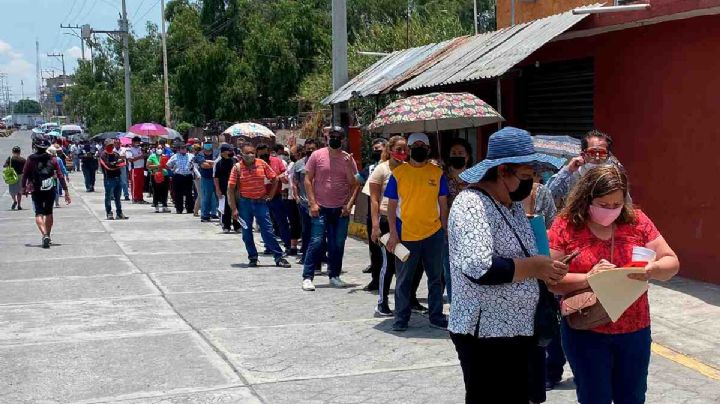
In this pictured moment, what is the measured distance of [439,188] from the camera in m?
7.56

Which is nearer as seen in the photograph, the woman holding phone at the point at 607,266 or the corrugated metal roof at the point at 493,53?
the woman holding phone at the point at 607,266

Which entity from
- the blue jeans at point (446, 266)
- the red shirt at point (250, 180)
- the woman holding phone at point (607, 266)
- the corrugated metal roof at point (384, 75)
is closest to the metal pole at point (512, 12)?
the corrugated metal roof at point (384, 75)

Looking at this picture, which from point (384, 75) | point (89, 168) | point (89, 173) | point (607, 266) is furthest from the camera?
point (89, 173)

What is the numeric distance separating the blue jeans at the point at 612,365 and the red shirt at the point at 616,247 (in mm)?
46

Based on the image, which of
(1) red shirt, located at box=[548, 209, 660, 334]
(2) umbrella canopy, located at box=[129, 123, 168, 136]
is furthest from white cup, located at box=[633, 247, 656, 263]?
(2) umbrella canopy, located at box=[129, 123, 168, 136]

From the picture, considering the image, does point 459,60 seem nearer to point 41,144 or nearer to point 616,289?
point 41,144

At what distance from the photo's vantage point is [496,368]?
152 inches

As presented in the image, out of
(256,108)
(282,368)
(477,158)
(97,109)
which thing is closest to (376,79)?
(477,158)

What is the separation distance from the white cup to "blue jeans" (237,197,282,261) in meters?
8.15

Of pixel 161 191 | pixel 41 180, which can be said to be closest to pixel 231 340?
pixel 41 180

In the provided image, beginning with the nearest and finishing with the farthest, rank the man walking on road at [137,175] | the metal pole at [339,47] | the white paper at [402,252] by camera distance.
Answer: the white paper at [402,252] < the metal pole at [339,47] < the man walking on road at [137,175]

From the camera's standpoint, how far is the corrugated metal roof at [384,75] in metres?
13.8

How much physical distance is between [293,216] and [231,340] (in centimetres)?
561

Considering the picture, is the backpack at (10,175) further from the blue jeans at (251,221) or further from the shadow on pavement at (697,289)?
the shadow on pavement at (697,289)
